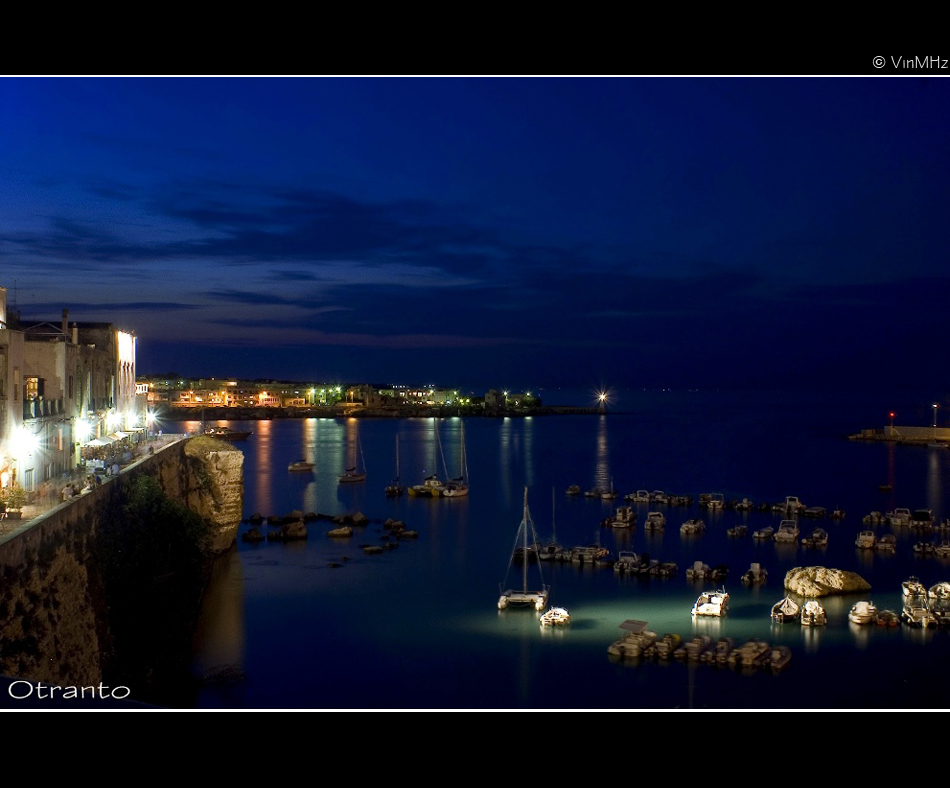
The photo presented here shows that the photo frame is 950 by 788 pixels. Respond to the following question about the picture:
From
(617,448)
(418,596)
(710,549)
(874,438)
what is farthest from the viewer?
(874,438)

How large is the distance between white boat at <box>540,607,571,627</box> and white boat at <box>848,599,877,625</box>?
16.0 feet

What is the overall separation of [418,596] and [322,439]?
47.1 meters

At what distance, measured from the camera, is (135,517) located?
1345 centimetres

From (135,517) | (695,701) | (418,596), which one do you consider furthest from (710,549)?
(135,517)

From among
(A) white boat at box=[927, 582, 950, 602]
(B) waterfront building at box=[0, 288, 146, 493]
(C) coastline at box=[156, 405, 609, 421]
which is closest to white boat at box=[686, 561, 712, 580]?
(A) white boat at box=[927, 582, 950, 602]

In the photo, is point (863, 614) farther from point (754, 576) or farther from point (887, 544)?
point (887, 544)

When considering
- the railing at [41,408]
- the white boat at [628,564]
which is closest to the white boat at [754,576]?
the white boat at [628,564]

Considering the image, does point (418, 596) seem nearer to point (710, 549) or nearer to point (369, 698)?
point (369, 698)

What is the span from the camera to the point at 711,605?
1578 centimetres

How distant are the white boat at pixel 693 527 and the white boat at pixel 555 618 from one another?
1007cm

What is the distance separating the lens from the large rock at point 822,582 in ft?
56.5

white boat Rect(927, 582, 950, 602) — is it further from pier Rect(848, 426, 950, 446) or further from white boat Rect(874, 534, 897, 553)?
pier Rect(848, 426, 950, 446)

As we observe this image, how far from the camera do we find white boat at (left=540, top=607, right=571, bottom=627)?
50.1ft

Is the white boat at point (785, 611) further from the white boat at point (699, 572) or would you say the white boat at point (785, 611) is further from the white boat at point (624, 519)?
the white boat at point (624, 519)
